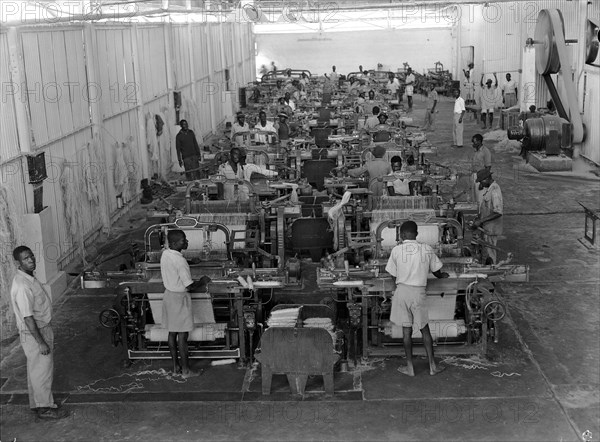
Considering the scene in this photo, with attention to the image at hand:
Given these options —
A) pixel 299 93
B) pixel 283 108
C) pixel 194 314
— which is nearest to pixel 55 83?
pixel 194 314

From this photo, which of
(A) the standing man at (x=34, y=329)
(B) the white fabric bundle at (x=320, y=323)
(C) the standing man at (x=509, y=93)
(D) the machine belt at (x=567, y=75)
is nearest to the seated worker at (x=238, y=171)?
(B) the white fabric bundle at (x=320, y=323)

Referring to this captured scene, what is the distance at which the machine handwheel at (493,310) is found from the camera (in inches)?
323

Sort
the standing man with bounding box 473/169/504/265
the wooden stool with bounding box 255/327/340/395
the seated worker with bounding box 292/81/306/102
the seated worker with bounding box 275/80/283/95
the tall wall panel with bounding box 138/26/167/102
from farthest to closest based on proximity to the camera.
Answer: the seated worker with bounding box 275/80/283/95, the seated worker with bounding box 292/81/306/102, the tall wall panel with bounding box 138/26/167/102, the standing man with bounding box 473/169/504/265, the wooden stool with bounding box 255/327/340/395

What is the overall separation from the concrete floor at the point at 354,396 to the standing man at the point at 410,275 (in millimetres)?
682

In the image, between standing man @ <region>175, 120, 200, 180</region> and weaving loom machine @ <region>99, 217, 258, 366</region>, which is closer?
weaving loom machine @ <region>99, 217, 258, 366</region>

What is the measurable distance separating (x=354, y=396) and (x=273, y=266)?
285cm

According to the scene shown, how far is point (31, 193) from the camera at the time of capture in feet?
33.9

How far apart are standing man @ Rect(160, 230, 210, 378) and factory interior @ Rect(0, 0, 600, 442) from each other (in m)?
0.02

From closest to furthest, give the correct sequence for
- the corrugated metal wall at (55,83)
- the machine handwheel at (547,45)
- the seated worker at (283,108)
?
the corrugated metal wall at (55,83)
the machine handwheel at (547,45)
the seated worker at (283,108)

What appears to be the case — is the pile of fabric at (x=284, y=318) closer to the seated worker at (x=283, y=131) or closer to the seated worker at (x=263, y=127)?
the seated worker at (x=263, y=127)

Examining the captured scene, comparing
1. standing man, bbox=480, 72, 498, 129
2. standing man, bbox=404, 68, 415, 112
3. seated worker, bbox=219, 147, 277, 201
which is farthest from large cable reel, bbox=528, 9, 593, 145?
standing man, bbox=404, 68, 415, 112

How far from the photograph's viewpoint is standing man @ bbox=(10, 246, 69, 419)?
7152 millimetres

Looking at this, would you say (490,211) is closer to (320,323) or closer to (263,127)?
(320,323)

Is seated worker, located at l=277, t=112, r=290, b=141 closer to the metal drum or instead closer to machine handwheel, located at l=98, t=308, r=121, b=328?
the metal drum
